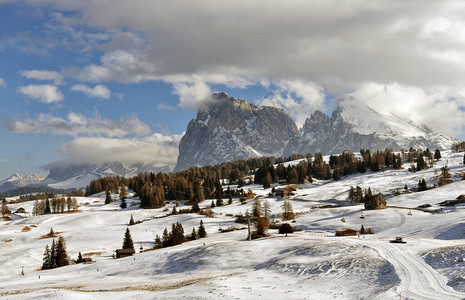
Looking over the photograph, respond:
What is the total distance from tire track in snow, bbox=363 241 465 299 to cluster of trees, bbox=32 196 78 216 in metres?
168

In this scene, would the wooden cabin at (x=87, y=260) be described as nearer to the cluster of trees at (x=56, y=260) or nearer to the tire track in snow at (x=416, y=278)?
the cluster of trees at (x=56, y=260)

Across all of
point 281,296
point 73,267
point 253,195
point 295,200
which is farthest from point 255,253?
point 253,195

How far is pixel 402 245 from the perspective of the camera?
49.2 metres

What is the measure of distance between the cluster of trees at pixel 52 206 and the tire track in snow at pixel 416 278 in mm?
168412

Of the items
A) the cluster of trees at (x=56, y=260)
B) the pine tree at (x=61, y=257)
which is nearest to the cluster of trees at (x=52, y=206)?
the cluster of trees at (x=56, y=260)

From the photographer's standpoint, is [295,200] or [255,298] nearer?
[255,298]

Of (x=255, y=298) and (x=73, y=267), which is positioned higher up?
(x=255, y=298)

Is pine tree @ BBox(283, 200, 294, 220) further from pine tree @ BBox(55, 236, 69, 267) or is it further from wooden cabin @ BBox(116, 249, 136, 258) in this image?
pine tree @ BBox(55, 236, 69, 267)

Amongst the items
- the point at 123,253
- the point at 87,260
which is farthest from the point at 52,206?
the point at 123,253

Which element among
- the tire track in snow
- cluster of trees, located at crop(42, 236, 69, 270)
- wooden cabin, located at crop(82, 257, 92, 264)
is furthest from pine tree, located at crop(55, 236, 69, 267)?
the tire track in snow

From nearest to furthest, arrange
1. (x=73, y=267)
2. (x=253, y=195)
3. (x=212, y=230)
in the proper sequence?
(x=73, y=267), (x=212, y=230), (x=253, y=195)

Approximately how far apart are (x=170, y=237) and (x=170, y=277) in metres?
34.9

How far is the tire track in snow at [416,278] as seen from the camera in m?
27.1

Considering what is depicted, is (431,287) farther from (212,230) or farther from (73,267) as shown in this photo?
(212,230)
